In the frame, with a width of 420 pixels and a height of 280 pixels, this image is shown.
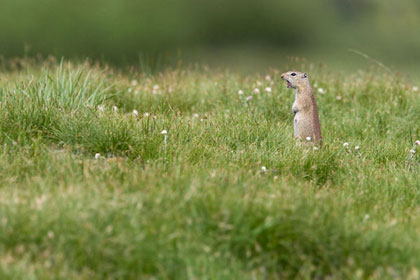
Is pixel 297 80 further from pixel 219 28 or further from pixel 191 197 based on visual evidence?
pixel 219 28

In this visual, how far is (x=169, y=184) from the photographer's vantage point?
481 cm

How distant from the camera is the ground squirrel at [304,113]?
272 inches

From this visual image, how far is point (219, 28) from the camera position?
137ft

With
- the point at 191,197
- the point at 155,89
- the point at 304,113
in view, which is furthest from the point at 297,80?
the point at 191,197

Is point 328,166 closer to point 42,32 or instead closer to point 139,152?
point 139,152

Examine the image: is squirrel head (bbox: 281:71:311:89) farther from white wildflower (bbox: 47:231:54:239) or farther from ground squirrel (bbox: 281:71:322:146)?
white wildflower (bbox: 47:231:54:239)

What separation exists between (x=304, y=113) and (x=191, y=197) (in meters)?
2.86

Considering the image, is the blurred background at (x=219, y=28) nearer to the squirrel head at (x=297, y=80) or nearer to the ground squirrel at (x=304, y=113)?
the squirrel head at (x=297, y=80)

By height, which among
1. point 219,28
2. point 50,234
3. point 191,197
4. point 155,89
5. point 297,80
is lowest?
point 219,28

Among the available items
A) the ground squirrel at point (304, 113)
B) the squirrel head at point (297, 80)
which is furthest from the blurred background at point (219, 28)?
the ground squirrel at point (304, 113)

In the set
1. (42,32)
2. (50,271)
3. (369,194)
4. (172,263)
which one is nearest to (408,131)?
(369,194)

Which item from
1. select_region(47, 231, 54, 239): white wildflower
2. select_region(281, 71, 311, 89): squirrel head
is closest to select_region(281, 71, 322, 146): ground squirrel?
select_region(281, 71, 311, 89): squirrel head

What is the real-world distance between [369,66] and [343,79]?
3.10ft

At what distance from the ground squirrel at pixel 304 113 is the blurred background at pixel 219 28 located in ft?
83.4
